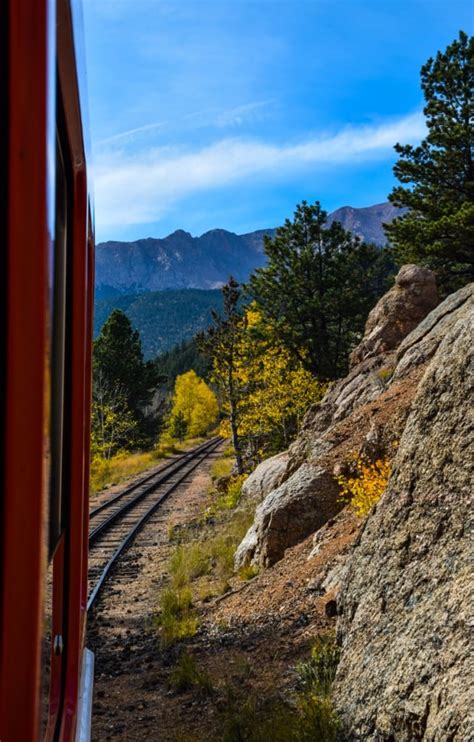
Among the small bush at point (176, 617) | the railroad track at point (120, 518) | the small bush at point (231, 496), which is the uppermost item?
A: the small bush at point (176, 617)

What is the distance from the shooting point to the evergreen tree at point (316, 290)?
24828 millimetres

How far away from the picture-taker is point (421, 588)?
3809mm

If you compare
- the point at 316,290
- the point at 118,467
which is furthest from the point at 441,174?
the point at 118,467

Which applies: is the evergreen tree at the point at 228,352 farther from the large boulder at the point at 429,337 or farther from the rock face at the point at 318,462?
the large boulder at the point at 429,337

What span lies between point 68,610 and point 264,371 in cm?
2063

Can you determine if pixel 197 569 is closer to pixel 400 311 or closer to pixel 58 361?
pixel 400 311

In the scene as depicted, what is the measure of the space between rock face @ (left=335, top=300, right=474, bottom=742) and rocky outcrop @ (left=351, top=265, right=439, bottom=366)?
12.6 meters

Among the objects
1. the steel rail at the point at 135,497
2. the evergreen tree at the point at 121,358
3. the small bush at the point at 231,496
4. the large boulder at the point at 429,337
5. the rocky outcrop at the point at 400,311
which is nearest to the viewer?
the large boulder at the point at 429,337

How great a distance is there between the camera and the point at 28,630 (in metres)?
0.82

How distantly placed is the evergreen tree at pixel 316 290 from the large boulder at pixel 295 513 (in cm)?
1456

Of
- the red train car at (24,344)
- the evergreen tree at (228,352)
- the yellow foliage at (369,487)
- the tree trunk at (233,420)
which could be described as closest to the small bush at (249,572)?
the yellow foliage at (369,487)

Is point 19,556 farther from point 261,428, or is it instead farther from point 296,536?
point 261,428

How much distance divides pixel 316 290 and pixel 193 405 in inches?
1659

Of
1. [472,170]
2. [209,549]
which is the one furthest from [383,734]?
[472,170]
